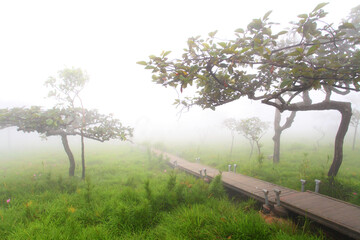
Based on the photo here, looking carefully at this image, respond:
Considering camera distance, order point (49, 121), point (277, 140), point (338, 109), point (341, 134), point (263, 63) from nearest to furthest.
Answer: point (263, 63)
point (338, 109)
point (341, 134)
point (49, 121)
point (277, 140)

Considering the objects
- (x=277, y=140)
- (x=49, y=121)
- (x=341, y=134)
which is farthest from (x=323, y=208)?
(x=49, y=121)

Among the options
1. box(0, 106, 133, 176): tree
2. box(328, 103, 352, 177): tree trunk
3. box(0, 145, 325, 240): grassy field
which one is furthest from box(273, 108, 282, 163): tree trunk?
box(0, 106, 133, 176): tree

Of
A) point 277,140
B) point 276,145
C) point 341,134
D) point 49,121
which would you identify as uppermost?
point 49,121

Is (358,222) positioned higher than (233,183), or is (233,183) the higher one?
(358,222)

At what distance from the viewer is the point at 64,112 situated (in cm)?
786

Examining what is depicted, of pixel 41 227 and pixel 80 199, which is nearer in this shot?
pixel 41 227

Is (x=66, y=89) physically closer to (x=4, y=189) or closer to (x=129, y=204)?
(x=4, y=189)

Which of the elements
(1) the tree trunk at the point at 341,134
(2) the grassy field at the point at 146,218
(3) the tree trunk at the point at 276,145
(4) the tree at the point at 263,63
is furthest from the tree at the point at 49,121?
(3) the tree trunk at the point at 276,145

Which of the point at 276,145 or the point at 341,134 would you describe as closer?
the point at 341,134

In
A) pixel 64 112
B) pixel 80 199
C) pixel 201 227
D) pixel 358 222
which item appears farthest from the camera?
pixel 64 112

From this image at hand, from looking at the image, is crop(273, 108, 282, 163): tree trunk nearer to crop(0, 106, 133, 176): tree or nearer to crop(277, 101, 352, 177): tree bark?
crop(277, 101, 352, 177): tree bark

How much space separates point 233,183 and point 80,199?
508 centimetres

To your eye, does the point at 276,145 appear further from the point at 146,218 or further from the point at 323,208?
the point at 146,218

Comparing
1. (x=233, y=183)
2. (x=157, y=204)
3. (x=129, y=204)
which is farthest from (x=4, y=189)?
(x=233, y=183)
